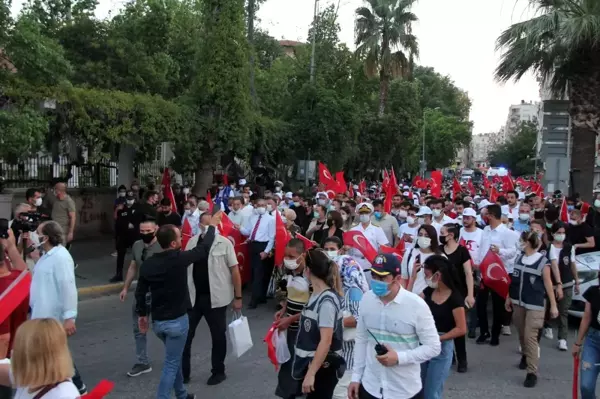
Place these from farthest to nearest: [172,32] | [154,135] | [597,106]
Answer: [172,32] → [597,106] → [154,135]

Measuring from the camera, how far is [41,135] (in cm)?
1098

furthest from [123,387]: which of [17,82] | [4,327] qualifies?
[17,82]

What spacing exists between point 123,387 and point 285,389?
2296mm

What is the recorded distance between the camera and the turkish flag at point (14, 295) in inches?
162

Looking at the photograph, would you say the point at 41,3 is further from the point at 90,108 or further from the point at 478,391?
the point at 478,391

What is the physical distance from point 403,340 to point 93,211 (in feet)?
46.8

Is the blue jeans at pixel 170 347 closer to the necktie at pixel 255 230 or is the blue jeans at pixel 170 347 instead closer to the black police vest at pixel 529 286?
the black police vest at pixel 529 286

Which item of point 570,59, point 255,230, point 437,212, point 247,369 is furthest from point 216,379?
point 570,59

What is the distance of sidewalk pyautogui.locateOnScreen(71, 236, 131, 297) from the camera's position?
10.7 metres

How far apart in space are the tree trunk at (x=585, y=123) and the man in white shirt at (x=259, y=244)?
1088 cm

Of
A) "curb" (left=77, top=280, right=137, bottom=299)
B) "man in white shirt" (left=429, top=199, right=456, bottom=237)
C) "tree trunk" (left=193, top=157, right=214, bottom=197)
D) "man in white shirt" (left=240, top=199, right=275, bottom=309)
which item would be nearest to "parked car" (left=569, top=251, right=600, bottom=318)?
"man in white shirt" (left=429, top=199, right=456, bottom=237)

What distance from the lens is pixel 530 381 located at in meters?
6.19

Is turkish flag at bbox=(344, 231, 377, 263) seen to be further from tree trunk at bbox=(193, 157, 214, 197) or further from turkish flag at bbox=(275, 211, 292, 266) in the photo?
tree trunk at bbox=(193, 157, 214, 197)

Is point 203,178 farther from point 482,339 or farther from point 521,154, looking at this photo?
point 521,154
